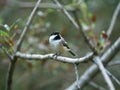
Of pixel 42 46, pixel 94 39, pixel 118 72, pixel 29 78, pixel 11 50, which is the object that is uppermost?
pixel 11 50

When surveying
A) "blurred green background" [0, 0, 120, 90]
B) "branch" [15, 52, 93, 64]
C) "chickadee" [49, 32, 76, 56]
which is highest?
"branch" [15, 52, 93, 64]

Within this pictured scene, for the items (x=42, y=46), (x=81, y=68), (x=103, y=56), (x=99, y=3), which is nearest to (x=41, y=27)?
(x=42, y=46)

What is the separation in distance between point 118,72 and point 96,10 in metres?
1.11

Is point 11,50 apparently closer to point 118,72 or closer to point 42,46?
point 42,46

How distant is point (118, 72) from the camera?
6449 mm

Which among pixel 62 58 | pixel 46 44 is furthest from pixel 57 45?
pixel 46 44

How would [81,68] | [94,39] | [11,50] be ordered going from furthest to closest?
[81,68] < [94,39] < [11,50]

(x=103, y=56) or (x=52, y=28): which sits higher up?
(x=103, y=56)

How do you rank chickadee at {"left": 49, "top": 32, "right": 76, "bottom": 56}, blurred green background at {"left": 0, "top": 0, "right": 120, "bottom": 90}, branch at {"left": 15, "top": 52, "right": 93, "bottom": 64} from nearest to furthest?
branch at {"left": 15, "top": 52, "right": 93, "bottom": 64} → chickadee at {"left": 49, "top": 32, "right": 76, "bottom": 56} → blurred green background at {"left": 0, "top": 0, "right": 120, "bottom": 90}

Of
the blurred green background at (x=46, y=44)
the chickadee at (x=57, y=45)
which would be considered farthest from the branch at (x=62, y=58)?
the blurred green background at (x=46, y=44)

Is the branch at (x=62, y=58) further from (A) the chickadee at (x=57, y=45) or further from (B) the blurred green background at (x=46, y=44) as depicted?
(B) the blurred green background at (x=46, y=44)

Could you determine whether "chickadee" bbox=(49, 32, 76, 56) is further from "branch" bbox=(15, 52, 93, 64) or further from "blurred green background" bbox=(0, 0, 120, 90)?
"blurred green background" bbox=(0, 0, 120, 90)

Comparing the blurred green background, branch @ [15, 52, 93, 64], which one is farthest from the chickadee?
the blurred green background

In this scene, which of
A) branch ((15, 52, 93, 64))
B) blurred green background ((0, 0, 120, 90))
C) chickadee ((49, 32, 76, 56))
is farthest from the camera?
blurred green background ((0, 0, 120, 90))
